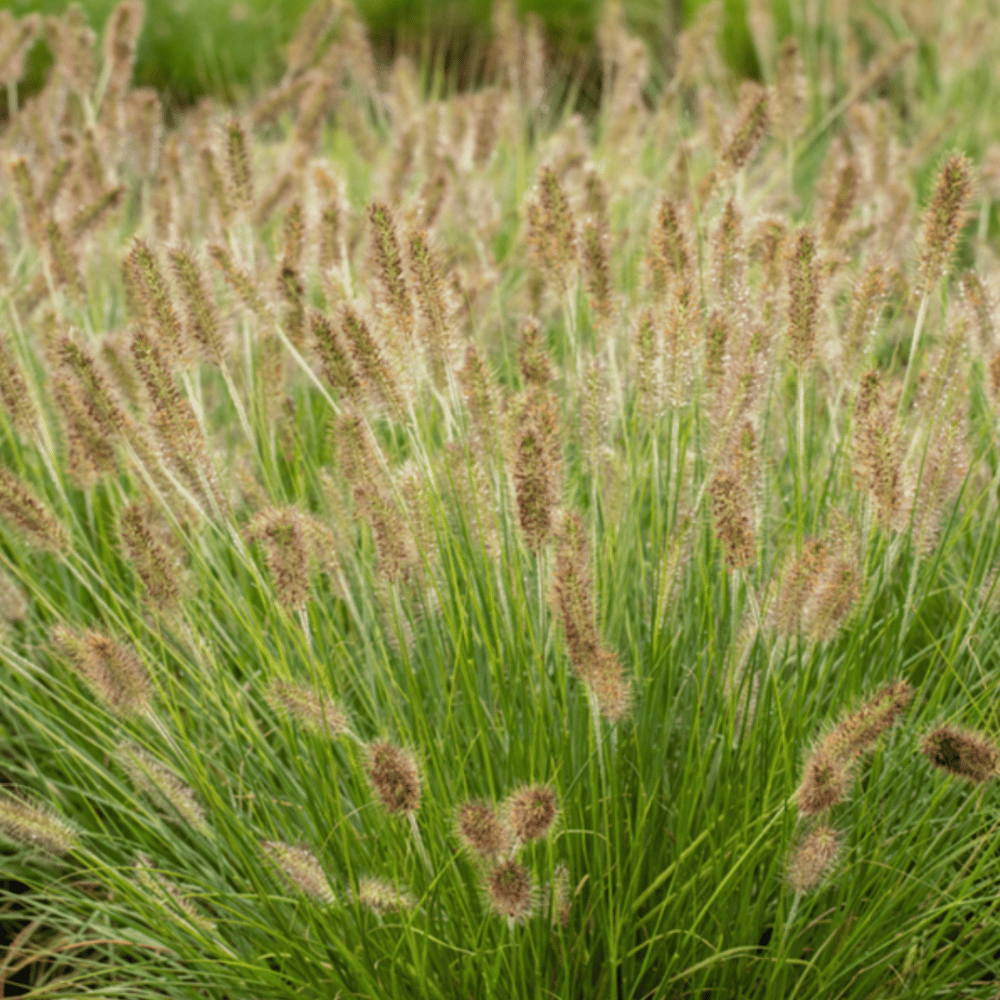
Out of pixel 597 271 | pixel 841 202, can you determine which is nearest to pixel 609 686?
pixel 597 271

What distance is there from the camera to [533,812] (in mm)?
1444

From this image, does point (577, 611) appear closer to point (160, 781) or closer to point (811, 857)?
point (811, 857)

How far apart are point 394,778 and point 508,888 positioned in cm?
20

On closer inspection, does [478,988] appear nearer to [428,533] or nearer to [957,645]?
[428,533]

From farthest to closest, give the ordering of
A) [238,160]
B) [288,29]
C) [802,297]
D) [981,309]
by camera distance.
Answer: [288,29] < [238,160] < [981,309] < [802,297]

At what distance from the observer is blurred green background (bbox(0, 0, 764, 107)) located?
26.0 feet

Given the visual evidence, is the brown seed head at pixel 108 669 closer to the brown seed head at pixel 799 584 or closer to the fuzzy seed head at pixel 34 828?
the fuzzy seed head at pixel 34 828

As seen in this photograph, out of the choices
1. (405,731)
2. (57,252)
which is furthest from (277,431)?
(405,731)

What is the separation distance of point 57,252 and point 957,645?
2.04 metres

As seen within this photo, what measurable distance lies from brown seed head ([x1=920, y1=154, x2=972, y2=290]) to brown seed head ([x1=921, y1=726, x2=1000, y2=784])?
Result: 83 centimetres

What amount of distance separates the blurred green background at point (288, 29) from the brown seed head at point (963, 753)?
7.00m

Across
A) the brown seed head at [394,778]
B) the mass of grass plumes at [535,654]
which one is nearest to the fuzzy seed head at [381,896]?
the mass of grass plumes at [535,654]

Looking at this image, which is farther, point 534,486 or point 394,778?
point 534,486

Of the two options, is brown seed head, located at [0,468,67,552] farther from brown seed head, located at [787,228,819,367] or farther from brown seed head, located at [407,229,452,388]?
brown seed head, located at [787,228,819,367]
